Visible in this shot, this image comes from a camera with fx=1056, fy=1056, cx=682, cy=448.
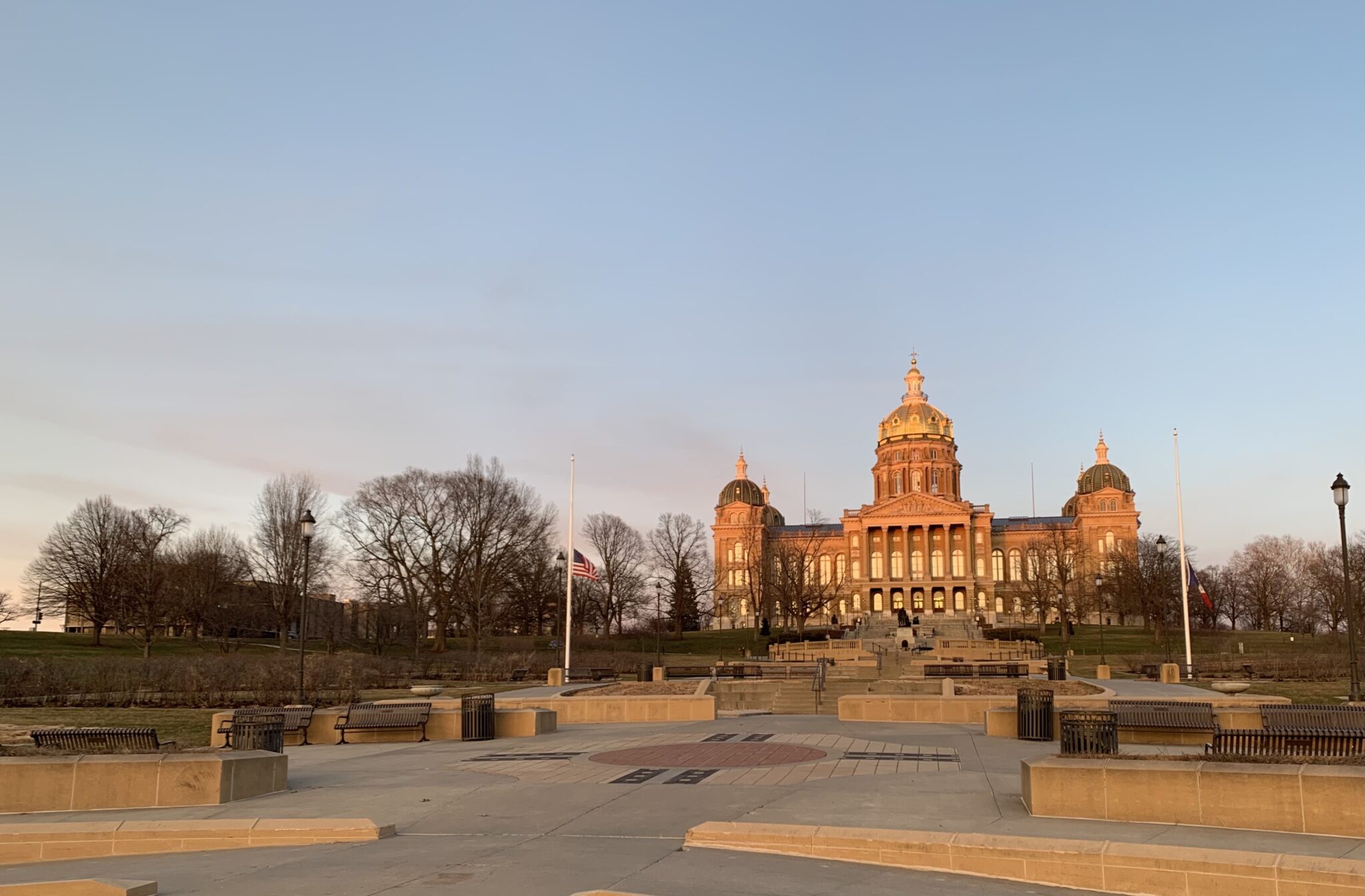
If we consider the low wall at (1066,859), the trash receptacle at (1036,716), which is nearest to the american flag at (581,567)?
the trash receptacle at (1036,716)

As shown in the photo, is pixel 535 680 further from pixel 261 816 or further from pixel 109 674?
pixel 261 816

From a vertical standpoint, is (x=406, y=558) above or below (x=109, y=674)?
above

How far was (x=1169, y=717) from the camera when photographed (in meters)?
17.2

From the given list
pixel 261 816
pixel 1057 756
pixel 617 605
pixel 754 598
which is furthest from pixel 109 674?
pixel 754 598

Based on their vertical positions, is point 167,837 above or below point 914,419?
below

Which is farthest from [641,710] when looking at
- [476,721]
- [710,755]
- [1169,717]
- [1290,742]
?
[1290,742]

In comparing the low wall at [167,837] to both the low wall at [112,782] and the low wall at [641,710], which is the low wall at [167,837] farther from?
the low wall at [641,710]

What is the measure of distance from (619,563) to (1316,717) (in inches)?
3230

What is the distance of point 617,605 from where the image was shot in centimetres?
9200

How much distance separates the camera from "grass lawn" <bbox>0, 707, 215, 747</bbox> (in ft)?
73.8

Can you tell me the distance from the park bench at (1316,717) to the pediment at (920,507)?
319ft

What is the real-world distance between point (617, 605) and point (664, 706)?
67381mm

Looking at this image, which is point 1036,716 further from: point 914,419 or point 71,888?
point 914,419

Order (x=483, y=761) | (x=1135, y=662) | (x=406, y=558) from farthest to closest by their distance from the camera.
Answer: (x=406, y=558) < (x=1135, y=662) < (x=483, y=761)
